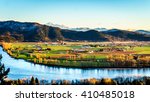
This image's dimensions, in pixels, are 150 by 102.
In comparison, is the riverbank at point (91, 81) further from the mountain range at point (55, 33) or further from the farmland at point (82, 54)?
the mountain range at point (55, 33)

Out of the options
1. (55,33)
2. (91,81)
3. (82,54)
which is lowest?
(91,81)

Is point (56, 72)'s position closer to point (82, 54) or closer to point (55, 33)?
point (82, 54)

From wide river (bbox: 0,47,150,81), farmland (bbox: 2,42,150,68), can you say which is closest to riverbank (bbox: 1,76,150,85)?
wide river (bbox: 0,47,150,81)

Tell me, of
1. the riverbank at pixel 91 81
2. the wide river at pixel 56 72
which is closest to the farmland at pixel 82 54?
the wide river at pixel 56 72

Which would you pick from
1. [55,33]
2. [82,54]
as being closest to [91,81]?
[82,54]

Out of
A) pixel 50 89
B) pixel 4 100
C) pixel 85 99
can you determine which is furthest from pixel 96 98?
pixel 4 100

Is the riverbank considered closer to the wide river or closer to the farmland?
the wide river
